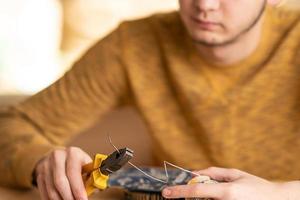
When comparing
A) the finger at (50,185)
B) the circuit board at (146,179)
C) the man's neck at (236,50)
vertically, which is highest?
the man's neck at (236,50)

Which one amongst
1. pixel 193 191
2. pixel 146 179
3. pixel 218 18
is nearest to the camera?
pixel 193 191

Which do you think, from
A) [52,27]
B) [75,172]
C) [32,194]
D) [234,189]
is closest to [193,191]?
[234,189]

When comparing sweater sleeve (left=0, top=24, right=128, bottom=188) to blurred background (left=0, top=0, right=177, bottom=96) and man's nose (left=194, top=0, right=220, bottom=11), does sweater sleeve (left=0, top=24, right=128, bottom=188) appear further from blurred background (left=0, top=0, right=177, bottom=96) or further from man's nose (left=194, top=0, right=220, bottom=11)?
blurred background (left=0, top=0, right=177, bottom=96)

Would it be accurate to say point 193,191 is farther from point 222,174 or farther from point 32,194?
point 32,194

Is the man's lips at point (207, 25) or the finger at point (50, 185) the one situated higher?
the man's lips at point (207, 25)

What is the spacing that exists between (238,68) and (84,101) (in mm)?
Result: 320

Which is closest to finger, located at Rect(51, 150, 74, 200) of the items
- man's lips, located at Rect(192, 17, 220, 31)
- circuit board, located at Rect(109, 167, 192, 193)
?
circuit board, located at Rect(109, 167, 192, 193)

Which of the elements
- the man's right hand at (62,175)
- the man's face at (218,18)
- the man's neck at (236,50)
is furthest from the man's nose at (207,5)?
the man's right hand at (62,175)

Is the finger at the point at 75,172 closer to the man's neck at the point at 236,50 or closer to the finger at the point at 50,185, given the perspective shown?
the finger at the point at 50,185

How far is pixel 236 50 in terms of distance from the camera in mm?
1122

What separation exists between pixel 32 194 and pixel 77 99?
0.90 feet

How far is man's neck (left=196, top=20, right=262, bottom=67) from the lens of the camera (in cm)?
111

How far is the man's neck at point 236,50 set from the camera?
43.6 inches

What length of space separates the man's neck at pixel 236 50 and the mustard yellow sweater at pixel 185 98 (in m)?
0.01
